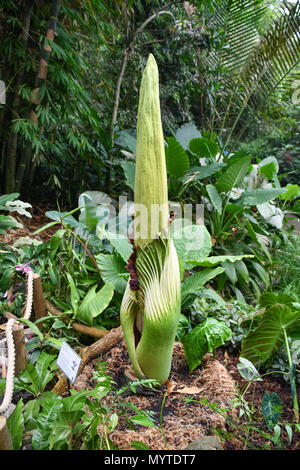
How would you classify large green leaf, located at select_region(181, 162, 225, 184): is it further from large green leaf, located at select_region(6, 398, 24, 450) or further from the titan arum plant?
large green leaf, located at select_region(6, 398, 24, 450)

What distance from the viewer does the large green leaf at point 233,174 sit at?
274 cm

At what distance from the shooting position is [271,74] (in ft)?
10.6

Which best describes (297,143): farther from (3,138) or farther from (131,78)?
(3,138)

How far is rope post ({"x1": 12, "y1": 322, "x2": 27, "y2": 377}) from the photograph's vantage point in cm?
112

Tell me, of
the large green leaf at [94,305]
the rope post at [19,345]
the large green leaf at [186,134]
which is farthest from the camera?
the large green leaf at [186,134]

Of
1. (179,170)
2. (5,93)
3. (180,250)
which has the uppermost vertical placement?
(5,93)

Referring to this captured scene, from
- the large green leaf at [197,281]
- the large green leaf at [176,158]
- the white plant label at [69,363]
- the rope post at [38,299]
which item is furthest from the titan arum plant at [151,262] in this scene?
the large green leaf at [176,158]

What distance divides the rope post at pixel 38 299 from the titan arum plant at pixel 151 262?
55cm

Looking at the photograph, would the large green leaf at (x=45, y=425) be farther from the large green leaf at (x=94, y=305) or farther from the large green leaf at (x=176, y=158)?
the large green leaf at (x=176, y=158)

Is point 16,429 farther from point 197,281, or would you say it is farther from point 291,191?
point 291,191

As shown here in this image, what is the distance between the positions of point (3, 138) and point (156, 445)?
294 centimetres

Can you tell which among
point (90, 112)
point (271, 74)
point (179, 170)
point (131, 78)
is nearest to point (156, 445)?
point (179, 170)

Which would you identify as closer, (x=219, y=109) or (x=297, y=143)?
(x=219, y=109)
